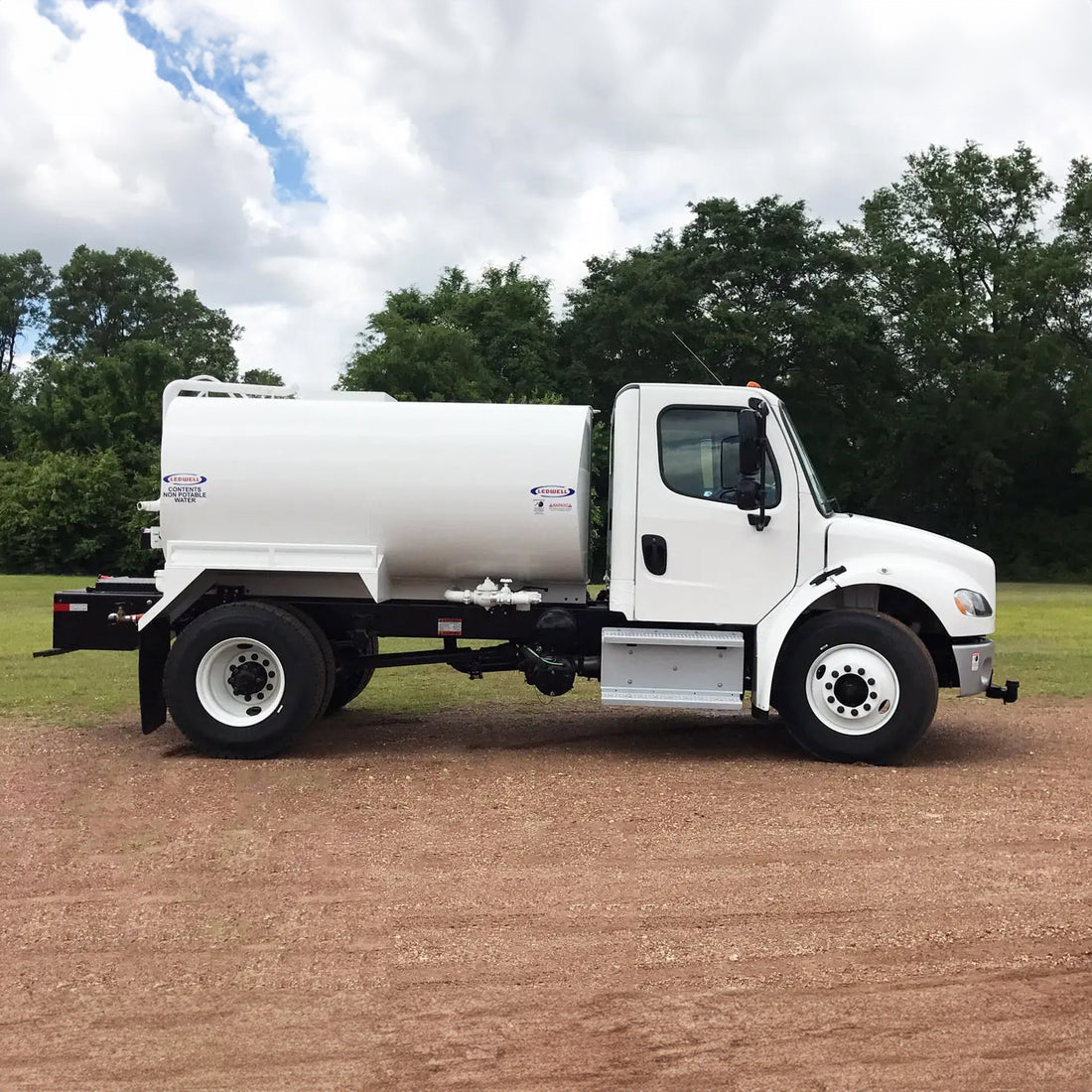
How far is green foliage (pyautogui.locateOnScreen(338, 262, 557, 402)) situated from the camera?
50.2m

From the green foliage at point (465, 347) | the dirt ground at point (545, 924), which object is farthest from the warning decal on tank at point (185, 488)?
the green foliage at point (465, 347)

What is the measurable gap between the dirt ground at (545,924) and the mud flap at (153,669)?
0.52 m

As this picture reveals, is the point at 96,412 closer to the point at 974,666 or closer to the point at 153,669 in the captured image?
the point at 153,669

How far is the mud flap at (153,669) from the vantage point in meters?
10.1

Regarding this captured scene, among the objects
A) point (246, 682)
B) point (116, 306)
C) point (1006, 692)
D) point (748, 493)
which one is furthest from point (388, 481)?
point (116, 306)

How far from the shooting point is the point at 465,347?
173 ft

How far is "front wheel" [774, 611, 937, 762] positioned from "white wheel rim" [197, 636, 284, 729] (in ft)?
12.6

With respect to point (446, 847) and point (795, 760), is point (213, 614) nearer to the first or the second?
point (446, 847)

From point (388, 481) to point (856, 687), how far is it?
3.80 metres

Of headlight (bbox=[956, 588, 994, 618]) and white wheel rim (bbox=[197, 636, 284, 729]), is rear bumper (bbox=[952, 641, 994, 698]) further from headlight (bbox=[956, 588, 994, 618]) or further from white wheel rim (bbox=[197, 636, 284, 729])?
white wheel rim (bbox=[197, 636, 284, 729])

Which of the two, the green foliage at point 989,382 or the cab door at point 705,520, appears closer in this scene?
the cab door at point 705,520

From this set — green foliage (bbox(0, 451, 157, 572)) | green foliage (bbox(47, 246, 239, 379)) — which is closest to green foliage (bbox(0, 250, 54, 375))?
green foliage (bbox(47, 246, 239, 379))

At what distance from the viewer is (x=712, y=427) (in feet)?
32.2

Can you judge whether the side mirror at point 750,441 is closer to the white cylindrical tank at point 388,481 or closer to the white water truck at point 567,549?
the white water truck at point 567,549
